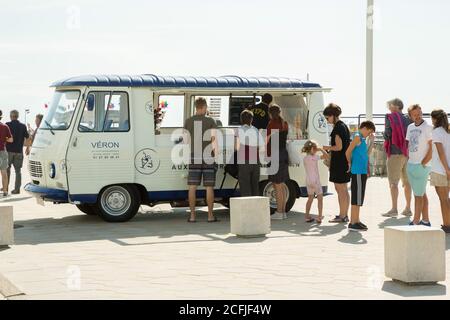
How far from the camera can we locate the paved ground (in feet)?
28.9

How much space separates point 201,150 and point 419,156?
11.7 feet

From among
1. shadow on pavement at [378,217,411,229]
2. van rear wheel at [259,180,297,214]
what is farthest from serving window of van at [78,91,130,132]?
shadow on pavement at [378,217,411,229]

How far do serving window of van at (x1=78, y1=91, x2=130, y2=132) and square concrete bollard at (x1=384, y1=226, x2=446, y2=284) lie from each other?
22.7 feet

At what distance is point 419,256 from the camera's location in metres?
9.14

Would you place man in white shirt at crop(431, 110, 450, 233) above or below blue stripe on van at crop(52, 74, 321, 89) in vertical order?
below

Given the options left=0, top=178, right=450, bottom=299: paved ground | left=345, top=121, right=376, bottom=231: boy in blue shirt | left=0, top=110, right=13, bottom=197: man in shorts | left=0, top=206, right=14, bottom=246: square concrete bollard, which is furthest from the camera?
left=0, top=110, right=13, bottom=197: man in shorts

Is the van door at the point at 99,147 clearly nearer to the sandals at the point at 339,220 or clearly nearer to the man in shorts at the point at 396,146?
the sandals at the point at 339,220

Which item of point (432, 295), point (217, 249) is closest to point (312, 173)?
point (217, 249)

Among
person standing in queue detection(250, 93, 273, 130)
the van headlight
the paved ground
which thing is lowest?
the paved ground

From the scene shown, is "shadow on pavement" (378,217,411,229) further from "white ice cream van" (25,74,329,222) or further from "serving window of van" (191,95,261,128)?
"serving window of van" (191,95,261,128)

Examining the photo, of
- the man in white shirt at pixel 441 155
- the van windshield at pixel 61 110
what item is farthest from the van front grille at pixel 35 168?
the man in white shirt at pixel 441 155

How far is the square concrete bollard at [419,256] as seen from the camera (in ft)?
29.9

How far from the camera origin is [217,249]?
11867 millimetres
